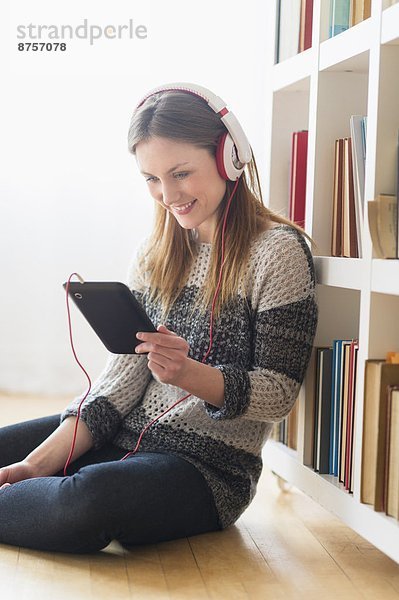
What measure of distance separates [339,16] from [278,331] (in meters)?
0.54

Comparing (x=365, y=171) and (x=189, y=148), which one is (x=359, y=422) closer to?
(x=365, y=171)

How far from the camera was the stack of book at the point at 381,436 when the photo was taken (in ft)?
4.07

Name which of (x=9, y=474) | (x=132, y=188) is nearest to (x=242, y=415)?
(x=9, y=474)

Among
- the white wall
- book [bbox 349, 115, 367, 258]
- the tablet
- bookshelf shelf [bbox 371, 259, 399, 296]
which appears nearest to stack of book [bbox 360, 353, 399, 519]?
bookshelf shelf [bbox 371, 259, 399, 296]

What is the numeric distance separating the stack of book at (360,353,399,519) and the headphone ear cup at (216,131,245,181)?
15.4 inches

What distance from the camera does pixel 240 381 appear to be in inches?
53.5

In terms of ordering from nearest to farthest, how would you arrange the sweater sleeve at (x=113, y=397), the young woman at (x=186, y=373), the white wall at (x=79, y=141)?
the young woman at (x=186, y=373), the sweater sleeve at (x=113, y=397), the white wall at (x=79, y=141)

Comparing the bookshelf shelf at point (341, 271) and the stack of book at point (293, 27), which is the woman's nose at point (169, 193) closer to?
the bookshelf shelf at point (341, 271)

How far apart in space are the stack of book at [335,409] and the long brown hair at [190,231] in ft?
0.64

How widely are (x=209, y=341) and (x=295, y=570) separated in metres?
0.38

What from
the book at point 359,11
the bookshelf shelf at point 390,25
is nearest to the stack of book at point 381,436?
the bookshelf shelf at point 390,25

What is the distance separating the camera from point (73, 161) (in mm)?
2771

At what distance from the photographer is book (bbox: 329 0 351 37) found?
1485mm

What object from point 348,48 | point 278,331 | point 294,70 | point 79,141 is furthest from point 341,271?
point 79,141
